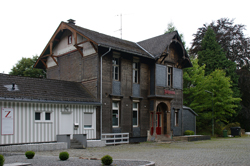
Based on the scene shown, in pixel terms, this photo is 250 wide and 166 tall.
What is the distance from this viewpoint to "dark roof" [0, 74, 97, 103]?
55.5 feet

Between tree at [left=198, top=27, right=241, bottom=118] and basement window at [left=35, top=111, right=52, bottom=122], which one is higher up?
tree at [left=198, top=27, right=241, bottom=118]

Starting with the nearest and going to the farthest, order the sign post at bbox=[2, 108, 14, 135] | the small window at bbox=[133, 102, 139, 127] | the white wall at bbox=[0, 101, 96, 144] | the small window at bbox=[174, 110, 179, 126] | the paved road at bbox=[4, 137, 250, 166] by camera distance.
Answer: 1. the paved road at bbox=[4, 137, 250, 166]
2. the sign post at bbox=[2, 108, 14, 135]
3. the white wall at bbox=[0, 101, 96, 144]
4. the small window at bbox=[133, 102, 139, 127]
5. the small window at bbox=[174, 110, 179, 126]

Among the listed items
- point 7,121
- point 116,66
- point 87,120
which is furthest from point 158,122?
point 7,121

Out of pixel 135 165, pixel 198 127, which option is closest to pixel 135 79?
pixel 135 165

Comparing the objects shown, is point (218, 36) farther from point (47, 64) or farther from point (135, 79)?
point (47, 64)

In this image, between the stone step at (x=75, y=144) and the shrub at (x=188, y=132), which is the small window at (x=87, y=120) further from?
the shrub at (x=188, y=132)

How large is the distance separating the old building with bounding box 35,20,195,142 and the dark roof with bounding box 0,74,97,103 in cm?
126


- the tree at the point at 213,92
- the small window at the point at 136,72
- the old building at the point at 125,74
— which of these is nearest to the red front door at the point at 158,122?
the old building at the point at 125,74

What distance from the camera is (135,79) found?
24844mm

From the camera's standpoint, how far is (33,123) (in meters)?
17.3

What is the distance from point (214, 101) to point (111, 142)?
19.9 m

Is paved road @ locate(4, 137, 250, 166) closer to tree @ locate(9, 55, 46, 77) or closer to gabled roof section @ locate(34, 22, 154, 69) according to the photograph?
gabled roof section @ locate(34, 22, 154, 69)

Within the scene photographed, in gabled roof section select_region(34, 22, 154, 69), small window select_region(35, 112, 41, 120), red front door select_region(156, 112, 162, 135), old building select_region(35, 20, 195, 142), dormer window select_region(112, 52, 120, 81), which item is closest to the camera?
small window select_region(35, 112, 41, 120)

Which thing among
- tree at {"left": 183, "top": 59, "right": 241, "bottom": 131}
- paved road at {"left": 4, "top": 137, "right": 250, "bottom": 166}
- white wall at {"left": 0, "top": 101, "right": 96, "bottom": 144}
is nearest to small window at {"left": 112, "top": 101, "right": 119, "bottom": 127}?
white wall at {"left": 0, "top": 101, "right": 96, "bottom": 144}
